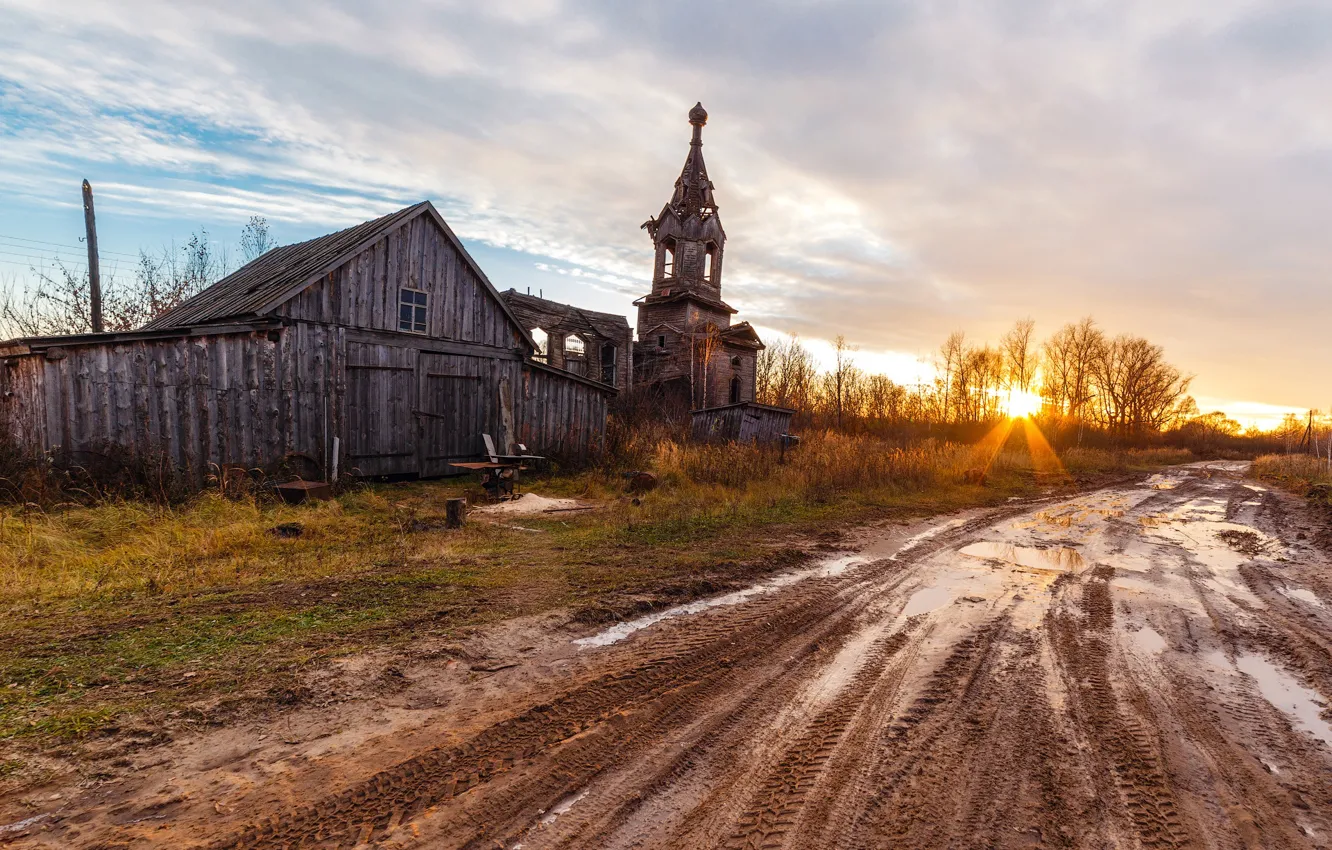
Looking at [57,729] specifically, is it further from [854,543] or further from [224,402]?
[224,402]

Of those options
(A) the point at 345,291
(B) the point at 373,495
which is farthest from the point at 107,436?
(A) the point at 345,291

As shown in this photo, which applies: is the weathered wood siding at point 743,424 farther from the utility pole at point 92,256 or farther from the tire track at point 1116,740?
the utility pole at point 92,256

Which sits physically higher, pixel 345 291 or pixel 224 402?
pixel 345 291

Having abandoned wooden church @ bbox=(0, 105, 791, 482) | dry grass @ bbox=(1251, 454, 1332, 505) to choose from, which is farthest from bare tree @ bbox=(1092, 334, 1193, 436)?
abandoned wooden church @ bbox=(0, 105, 791, 482)

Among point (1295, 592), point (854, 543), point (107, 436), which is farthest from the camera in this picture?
point (107, 436)

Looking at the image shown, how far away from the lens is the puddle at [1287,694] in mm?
3479

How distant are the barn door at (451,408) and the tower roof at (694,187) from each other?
67.7 feet

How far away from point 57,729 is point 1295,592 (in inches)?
413

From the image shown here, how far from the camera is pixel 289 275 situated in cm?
1273

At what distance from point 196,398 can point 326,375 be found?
231 cm

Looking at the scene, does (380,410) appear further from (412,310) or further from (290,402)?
(412,310)

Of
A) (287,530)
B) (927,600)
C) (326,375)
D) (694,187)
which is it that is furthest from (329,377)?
(694,187)

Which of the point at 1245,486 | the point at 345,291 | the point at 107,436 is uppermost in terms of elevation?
the point at 345,291

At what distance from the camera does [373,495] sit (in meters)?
10.8
